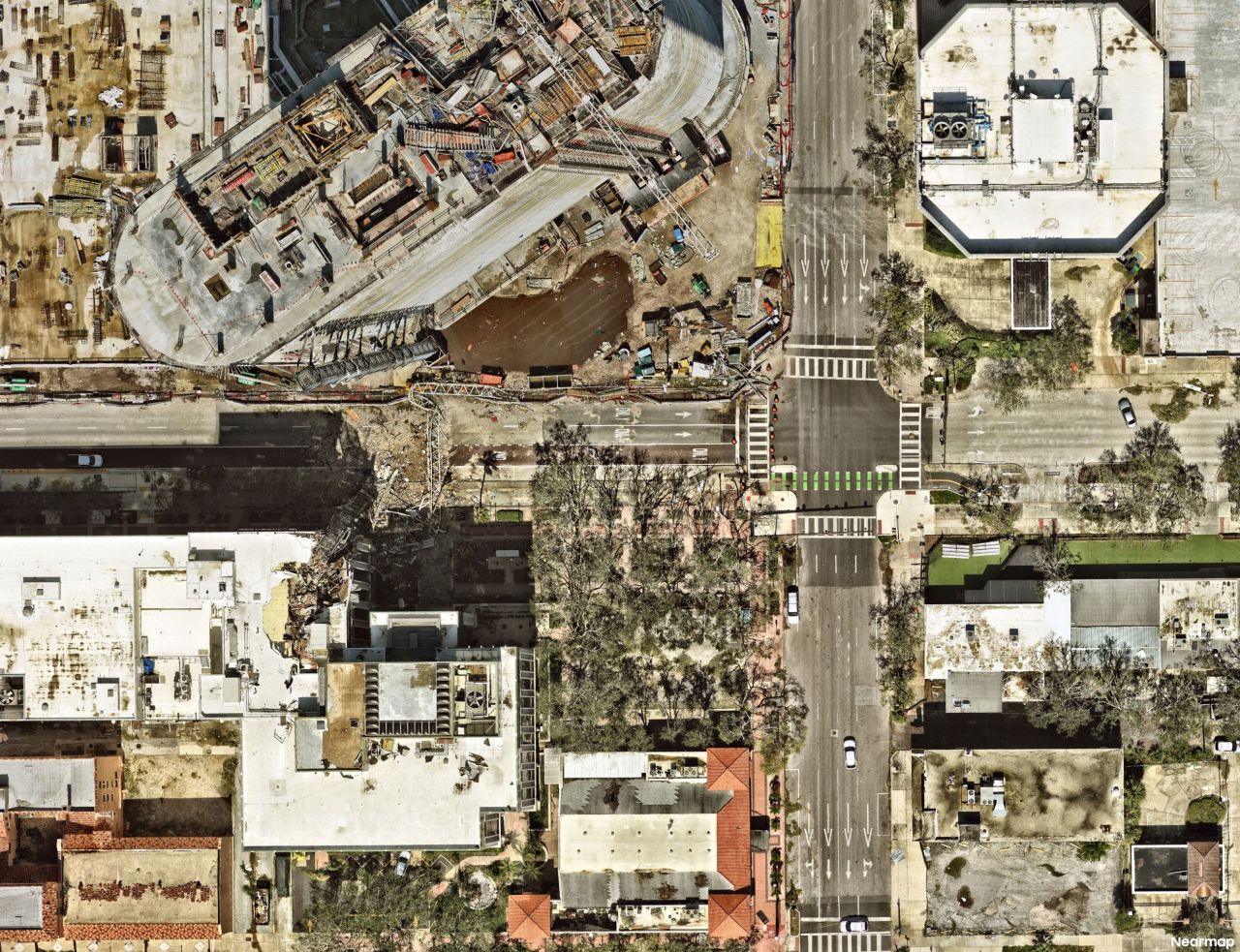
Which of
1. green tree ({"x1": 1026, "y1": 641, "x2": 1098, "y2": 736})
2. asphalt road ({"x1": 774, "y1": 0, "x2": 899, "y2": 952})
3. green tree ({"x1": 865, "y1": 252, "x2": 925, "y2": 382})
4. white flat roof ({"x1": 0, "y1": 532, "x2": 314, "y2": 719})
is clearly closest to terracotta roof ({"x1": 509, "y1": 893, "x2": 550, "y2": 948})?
asphalt road ({"x1": 774, "y1": 0, "x2": 899, "y2": 952})

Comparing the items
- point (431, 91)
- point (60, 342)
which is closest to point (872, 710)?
point (431, 91)

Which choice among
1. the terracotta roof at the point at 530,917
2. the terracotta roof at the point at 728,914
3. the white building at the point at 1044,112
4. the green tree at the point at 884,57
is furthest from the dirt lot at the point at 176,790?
the green tree at the point at 884,57

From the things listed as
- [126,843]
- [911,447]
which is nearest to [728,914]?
[911,447]

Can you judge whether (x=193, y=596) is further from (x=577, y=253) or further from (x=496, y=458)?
(x=577, y=253)

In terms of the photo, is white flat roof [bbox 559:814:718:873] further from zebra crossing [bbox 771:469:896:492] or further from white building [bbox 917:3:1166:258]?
white building [bbox 917:3:1166:258]

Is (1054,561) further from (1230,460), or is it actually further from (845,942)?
(845,942)

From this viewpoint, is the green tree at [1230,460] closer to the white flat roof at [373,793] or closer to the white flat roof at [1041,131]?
the white flat roof at [1041,131]
